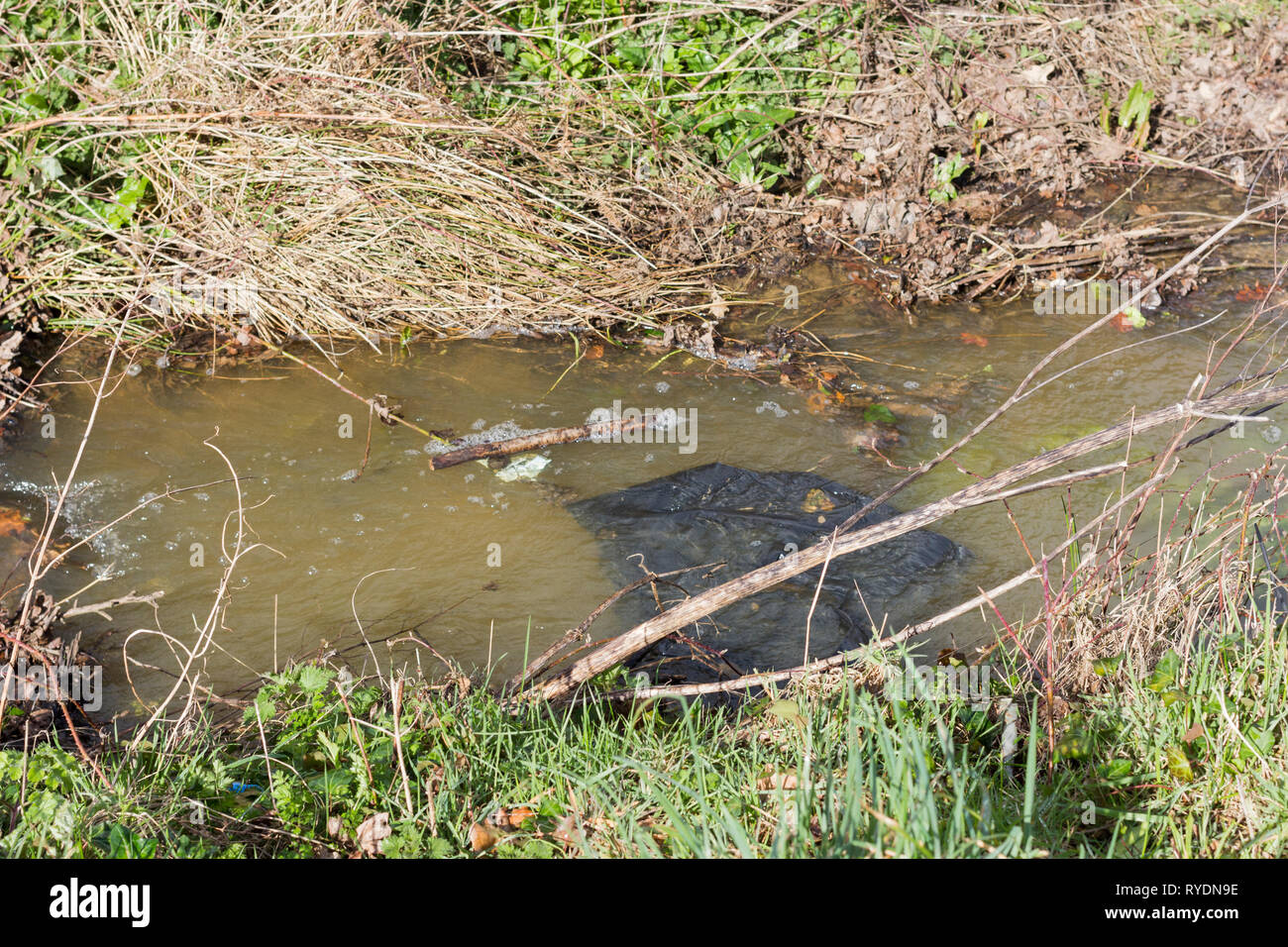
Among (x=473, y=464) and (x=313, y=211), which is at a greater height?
(x=313, y=211)

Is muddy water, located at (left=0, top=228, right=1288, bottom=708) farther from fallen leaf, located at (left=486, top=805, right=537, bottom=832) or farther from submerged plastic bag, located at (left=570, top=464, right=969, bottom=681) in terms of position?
fallen leaf, located at (left=486, top=805, right=537, bottom=832)

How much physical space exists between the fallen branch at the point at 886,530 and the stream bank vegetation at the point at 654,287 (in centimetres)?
2

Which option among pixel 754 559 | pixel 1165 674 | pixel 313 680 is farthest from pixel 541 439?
pixel 1165 674

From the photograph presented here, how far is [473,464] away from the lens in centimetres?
457

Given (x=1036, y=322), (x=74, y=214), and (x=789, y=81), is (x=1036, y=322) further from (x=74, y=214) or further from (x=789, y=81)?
(x=74, y=214)

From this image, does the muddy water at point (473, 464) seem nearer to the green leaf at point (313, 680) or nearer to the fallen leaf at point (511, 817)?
the green leaf at point (313, 680)

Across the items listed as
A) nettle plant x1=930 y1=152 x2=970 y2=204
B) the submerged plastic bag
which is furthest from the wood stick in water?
nettle plant x1=930 y1=152 x2=970 y2=204

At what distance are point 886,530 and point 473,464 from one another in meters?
2.42

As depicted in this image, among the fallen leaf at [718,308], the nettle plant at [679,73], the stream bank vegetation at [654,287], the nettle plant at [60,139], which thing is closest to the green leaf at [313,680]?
the stream bank vegetation at [654,287]

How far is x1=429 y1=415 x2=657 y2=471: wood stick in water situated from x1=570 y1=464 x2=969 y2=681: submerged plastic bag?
1.52 feet

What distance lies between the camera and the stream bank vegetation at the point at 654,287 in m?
2.25

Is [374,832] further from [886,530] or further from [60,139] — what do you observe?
[60,139]

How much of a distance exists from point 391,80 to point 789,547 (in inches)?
168
